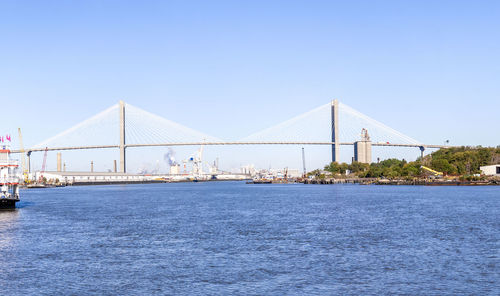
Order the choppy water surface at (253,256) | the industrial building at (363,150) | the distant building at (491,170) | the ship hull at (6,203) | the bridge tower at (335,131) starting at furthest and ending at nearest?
1. the industrial building at (363,150)
2. the bridge tower at (335,131)
3. the distant building at (491,170)
4. the ship hull at (6,203)
5. the choppy water surface at (253,256)

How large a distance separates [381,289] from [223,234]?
15.8m

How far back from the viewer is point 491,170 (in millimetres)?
133750

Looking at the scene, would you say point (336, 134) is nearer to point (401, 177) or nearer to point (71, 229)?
point (401, 177)

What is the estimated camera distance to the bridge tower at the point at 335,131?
14738 centimetres

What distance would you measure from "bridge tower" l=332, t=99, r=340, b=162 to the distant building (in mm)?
37015

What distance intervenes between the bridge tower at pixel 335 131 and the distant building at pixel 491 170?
37015 mm

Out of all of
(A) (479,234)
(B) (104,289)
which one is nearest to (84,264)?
(B) (104,289)

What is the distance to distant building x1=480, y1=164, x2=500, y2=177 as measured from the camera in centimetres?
13150

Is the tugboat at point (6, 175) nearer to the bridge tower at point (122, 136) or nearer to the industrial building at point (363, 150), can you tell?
the bridge tower at point (122, 136)

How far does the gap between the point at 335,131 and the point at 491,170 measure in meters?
40.9

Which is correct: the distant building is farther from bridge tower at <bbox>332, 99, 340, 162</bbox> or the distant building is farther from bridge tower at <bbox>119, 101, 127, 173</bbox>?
bridge tower at <bbox>119, 101, 127, 173</bbox>

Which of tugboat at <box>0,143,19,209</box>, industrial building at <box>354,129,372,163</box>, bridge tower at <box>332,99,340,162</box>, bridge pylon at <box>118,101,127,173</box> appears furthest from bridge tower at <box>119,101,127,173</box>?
tugboat at <box>0,143,19,209</box>

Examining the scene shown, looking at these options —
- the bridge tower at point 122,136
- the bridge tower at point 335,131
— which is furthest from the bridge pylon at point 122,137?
the bridge tower at point 335,131

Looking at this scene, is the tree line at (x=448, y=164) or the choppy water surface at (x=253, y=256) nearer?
the choppy water surface at (x=253, y=256)
